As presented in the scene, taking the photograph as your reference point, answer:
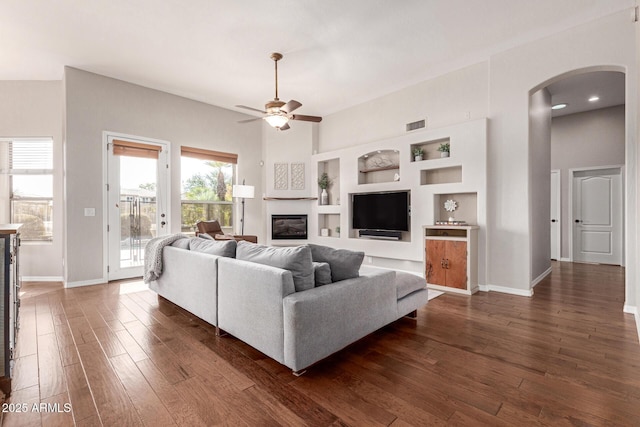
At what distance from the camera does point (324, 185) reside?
6.36 m

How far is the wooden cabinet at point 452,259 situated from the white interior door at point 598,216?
4.13m

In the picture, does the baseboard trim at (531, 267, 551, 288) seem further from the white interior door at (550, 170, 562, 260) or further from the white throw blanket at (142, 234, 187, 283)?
the white throw blanket at (142, 234, 187, 283)

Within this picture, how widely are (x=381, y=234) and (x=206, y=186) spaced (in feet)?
11.5

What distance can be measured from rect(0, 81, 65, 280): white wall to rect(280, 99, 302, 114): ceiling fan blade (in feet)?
12.7

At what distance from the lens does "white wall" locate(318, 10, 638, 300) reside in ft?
10.5

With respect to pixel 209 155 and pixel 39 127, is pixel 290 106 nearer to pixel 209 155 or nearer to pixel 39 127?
pixel 209 155

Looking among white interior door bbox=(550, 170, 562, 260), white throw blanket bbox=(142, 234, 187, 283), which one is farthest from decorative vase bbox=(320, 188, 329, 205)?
white interior door bbox=(550, 170, 562, 260)

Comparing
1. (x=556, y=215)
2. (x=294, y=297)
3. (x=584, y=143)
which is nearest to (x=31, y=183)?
(x=294, y=297)

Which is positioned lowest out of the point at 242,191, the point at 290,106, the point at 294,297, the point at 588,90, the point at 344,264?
the point at 294,297

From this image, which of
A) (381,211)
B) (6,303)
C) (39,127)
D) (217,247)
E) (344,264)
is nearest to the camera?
(6,303)

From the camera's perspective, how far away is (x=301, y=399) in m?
1.73

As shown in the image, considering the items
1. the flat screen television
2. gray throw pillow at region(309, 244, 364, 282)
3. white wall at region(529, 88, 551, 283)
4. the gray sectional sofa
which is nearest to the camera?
the gray sectional sofa

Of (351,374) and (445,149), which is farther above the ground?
(445,149)

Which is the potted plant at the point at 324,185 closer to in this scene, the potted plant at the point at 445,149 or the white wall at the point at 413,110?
the white wall at the point at 413,110
